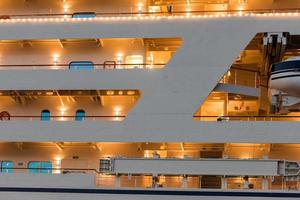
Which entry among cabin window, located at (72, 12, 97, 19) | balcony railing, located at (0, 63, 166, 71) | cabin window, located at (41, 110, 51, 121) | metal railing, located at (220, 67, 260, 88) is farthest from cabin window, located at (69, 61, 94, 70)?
metal railing, located at (220, 67, 260, 88)

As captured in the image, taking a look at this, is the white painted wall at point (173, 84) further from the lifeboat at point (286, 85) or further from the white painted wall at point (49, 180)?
the white painted wall at point (49, 180)

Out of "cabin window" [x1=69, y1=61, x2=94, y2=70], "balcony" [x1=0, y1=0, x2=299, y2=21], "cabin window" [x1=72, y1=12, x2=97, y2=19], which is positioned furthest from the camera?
"cabin window" [x1=72, y1=12, x2=97, y2=19]

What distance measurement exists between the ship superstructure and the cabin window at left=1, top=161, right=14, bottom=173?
35 mm

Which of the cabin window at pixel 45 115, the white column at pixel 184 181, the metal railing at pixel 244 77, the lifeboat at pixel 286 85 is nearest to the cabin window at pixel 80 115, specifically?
the cabin window at pixel 45 115

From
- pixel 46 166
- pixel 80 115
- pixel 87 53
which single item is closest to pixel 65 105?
pixel 80 115

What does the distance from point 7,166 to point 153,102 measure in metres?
A: 4.18

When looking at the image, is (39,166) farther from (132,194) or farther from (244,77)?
(244,77)

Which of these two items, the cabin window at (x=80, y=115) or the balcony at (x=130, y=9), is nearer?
the cabin window at (x=80, y=115)

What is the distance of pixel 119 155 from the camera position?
14.0 m

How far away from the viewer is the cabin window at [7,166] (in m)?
14.6

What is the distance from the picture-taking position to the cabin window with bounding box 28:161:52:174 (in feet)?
46.7

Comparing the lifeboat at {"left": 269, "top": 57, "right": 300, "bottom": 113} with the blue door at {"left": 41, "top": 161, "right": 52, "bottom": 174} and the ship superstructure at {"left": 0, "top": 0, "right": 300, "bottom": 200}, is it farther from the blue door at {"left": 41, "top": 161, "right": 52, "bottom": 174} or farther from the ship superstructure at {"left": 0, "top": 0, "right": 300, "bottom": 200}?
the blue door at {"left": 41, "top": 161, "right": 52, "bottom": 174}

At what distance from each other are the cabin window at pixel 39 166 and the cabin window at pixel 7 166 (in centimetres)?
47

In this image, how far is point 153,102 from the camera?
43.5ft
